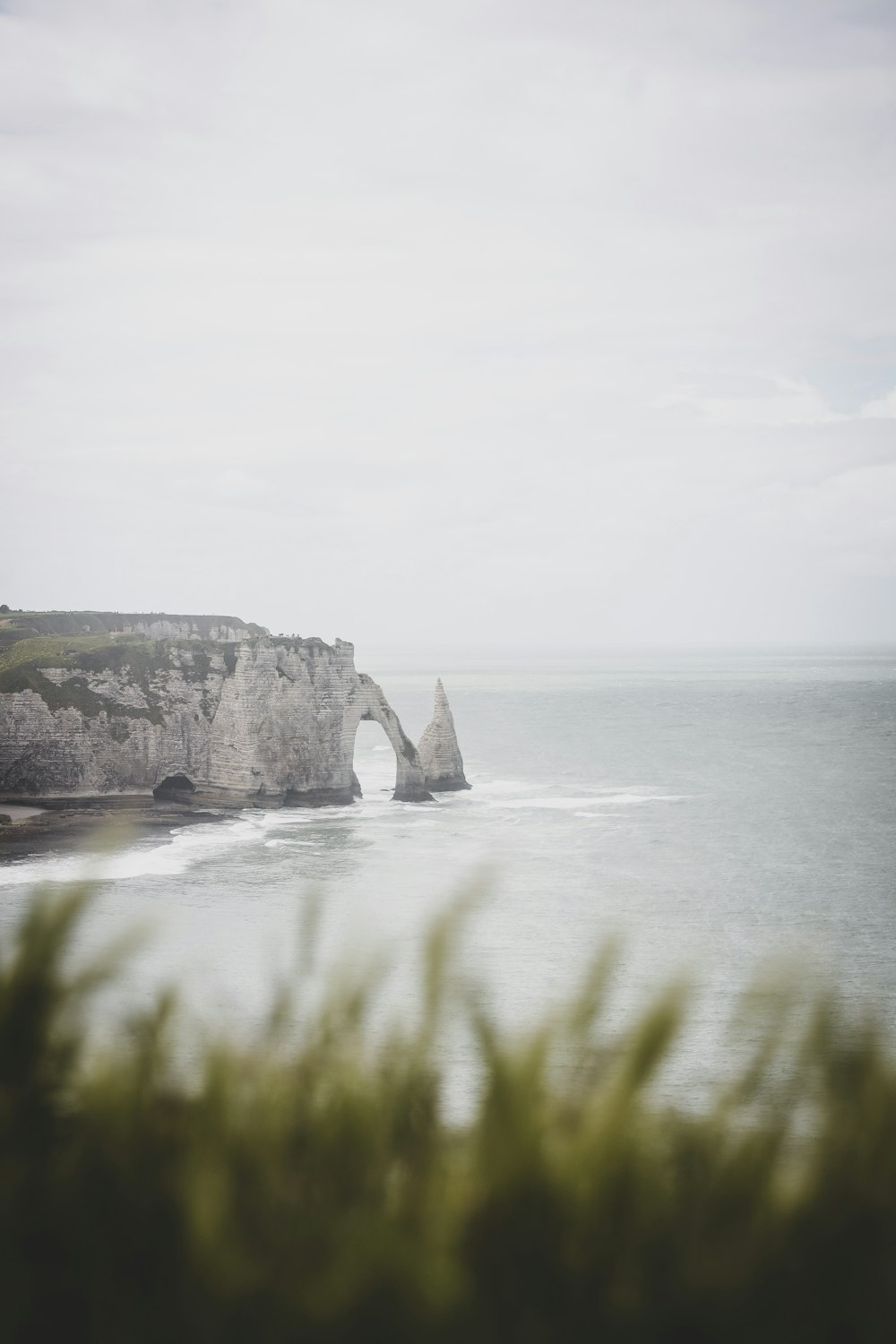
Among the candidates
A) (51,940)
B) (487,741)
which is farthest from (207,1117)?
(487,741)

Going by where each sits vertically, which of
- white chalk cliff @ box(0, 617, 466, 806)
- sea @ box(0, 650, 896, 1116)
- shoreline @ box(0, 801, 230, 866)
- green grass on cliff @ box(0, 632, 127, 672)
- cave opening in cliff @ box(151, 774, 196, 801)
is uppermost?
green grass on cliff @ box(0, 632, 127, 672)

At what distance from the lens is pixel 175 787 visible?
61.5 meters

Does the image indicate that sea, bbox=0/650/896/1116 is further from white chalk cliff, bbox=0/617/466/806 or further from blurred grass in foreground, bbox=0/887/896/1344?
white chalk cliff, bbox=0/617/466/806

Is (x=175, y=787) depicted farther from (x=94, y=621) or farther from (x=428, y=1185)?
(x=428, y=1185)

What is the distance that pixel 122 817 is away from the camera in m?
55.1

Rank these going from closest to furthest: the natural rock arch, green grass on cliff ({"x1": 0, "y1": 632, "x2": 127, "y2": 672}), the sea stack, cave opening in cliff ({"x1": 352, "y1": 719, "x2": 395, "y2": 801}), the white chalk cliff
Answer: the white chalk cliff < green grass on cliff ({"x1": 0, "y1": 632, "x2": 127, "y2": 672}) < the natural rock arch < the sea stack < cave opening in cliff ({"x1": 352, "y1": 719, "x2": 395, "y2": 801})

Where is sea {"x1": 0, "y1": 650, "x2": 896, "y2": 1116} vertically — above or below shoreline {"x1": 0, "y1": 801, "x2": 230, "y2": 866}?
below

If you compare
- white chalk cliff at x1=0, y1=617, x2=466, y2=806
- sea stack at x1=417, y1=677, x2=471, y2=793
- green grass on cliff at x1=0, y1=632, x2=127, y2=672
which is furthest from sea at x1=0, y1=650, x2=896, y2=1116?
green grass on cliff at x1=0, y1=632, x2=127, y2=672

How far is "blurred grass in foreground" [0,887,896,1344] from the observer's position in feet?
7.23

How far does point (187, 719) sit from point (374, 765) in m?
32.0

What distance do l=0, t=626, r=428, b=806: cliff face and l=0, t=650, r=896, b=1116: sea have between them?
2.99 meters

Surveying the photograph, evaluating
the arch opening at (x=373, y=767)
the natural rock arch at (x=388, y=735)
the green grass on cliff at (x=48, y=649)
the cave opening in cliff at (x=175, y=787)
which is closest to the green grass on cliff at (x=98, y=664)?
the green grass on cliff at (x=48, y=649)

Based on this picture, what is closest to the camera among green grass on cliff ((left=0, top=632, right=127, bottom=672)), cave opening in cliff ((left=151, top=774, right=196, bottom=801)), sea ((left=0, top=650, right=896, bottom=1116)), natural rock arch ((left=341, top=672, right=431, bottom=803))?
sea ((left=0, top=650, right=896, bottom=1116))

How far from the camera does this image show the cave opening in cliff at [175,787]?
60906 mm
